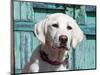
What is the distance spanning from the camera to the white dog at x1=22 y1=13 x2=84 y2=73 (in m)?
2.08

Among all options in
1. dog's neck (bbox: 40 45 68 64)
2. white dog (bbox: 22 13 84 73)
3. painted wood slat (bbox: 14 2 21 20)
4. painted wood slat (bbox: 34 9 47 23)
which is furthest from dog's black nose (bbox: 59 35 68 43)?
painted wood slat (bbox: 14 2 21 20)

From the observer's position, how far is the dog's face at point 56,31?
2.06 meters

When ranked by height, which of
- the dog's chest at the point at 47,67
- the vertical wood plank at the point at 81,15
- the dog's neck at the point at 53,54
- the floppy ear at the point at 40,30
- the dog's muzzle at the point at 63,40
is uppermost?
the vertical wood plank at the point at 81,15

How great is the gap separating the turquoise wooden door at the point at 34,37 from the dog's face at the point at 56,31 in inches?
1.7

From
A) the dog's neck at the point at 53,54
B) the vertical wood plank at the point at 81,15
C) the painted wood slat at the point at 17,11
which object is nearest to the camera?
the painted wood slat at the point at 17,11

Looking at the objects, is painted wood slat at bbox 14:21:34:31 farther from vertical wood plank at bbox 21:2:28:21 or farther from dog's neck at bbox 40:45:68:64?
dog's neck at bbox 40:45:68:64

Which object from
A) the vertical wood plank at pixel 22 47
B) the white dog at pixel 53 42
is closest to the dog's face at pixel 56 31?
the white dog at pixel 53 42

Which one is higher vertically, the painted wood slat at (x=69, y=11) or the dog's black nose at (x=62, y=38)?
the painted wood slat at (x=69, y=11)

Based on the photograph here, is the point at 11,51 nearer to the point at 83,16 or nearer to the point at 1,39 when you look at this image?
the point at 1,39

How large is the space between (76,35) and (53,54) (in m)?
0.23

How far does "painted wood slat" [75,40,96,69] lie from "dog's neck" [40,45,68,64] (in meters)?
0.12

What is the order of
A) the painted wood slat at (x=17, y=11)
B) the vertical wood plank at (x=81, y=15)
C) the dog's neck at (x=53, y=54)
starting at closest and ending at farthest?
the painted wood slat at (x=17, y=11)
the dog's neck at (x=53, y=54)
the vertical wood plank at (x=81, y=15)

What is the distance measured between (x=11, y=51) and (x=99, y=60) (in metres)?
0.77

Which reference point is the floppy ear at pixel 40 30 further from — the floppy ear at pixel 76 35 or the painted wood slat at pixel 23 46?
the floppy ear at pixel 76 35
